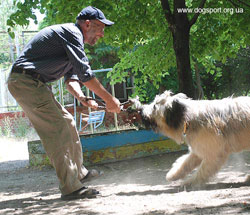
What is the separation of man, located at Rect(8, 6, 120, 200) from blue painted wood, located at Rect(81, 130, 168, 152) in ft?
8.85

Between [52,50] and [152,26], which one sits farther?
[152,26]

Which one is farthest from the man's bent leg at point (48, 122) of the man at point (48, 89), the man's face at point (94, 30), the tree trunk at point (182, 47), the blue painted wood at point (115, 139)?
the tree trunk at point (182, 47)

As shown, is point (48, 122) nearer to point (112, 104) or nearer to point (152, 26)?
point (112, 104)

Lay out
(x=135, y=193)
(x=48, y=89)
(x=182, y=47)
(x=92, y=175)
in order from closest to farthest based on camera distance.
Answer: (x=48, y=89)
(x=135, y=193)
(x=92, y=175)
(x=182, y=47)

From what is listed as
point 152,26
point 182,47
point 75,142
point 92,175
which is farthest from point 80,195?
point 152,26

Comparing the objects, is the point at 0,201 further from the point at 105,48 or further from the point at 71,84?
the point at 105,48

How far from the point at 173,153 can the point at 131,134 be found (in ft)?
3.34

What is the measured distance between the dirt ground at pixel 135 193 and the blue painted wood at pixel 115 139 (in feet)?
1.26

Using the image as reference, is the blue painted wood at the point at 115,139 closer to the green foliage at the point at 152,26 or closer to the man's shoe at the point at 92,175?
the green foliage at the point at 152,26

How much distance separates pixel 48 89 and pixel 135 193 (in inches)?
66.0

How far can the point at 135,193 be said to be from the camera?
4.48 m

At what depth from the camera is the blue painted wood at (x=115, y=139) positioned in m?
7.00

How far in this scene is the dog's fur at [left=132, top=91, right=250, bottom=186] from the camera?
4488 mm

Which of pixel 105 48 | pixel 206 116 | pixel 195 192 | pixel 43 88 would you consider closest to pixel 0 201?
pixel 43 88
